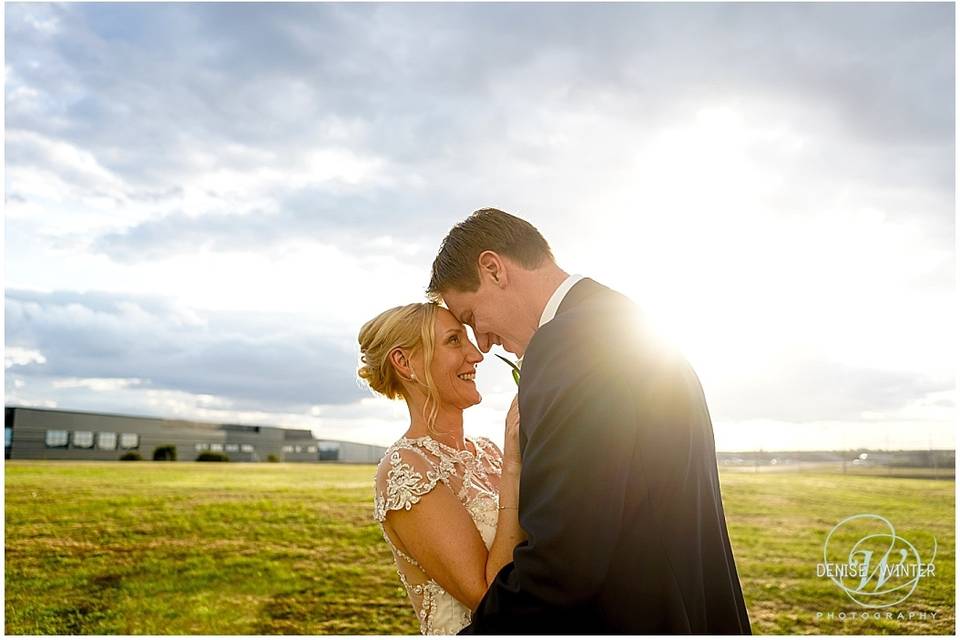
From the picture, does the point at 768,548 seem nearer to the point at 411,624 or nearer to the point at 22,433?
the point at 411,624

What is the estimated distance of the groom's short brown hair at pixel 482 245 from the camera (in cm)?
198

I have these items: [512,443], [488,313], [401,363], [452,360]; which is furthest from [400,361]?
[512,443]

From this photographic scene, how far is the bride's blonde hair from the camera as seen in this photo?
2559 millimetres

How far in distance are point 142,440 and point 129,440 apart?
156 millimetres

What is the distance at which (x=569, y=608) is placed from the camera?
57.6 inches

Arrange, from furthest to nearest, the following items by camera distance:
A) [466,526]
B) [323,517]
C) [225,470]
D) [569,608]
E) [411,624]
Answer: [225,470] → [323,517] → [411,624] → [466,526] → [569,608]

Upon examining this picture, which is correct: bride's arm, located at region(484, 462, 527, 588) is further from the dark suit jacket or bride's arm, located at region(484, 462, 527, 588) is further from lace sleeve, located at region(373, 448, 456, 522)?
lace sleeve, located at region(373, 448, 456, 522)

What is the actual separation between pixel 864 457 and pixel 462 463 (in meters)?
8.59

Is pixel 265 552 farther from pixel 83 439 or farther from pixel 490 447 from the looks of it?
pixel 490 447

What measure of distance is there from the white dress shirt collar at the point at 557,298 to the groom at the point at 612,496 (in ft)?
0.41

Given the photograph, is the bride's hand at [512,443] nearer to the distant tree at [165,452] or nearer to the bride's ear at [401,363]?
the bride's ear at [401,363]

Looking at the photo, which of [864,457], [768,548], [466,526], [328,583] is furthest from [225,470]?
[466,526]

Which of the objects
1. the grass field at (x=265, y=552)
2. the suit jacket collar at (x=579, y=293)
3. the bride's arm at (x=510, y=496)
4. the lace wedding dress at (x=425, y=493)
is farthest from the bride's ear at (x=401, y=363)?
the grass field at (x=265, y=552)

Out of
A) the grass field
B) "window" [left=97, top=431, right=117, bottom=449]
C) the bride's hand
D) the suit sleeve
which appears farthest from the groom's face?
"window" [left=97, top=431, right=117, bottom=449]
